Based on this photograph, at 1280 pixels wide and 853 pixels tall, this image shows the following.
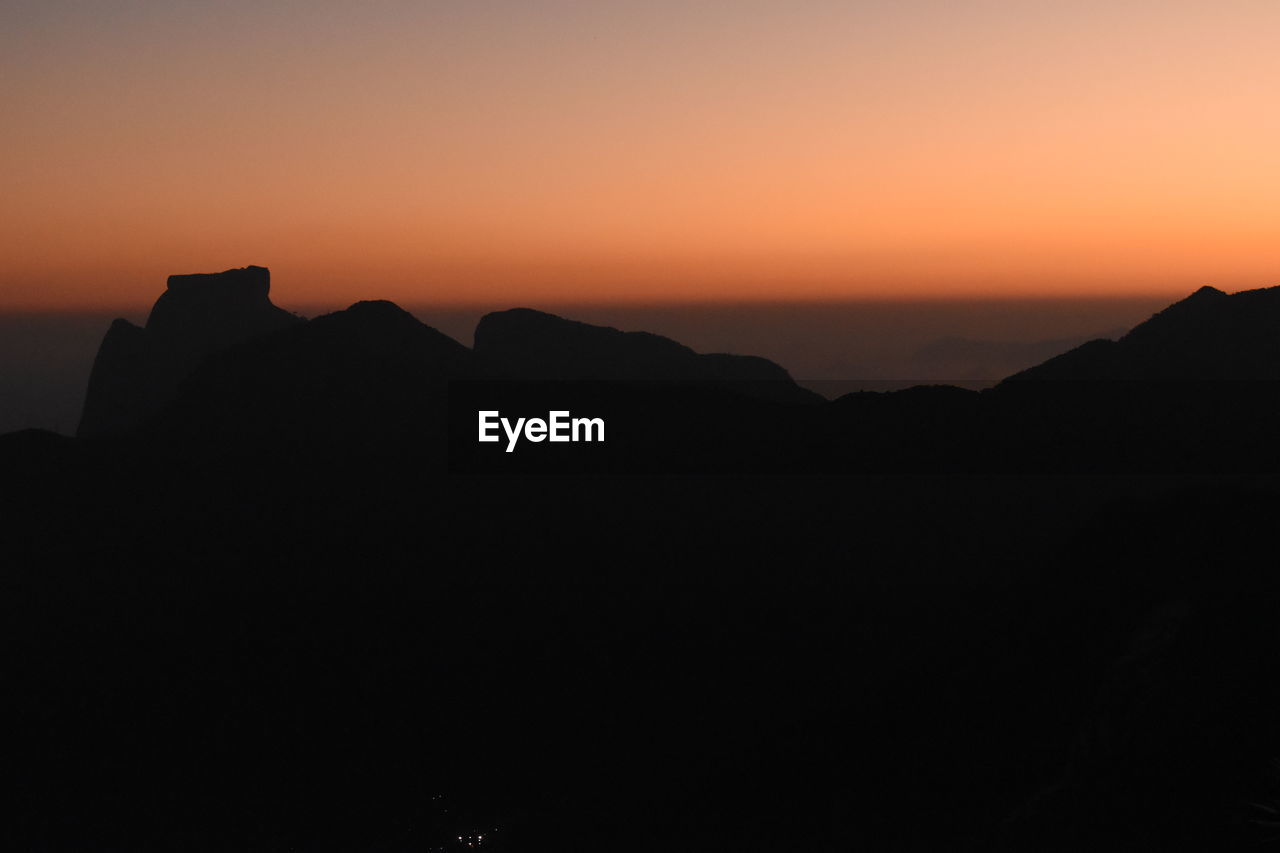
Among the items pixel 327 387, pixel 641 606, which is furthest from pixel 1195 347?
pixel 327 387

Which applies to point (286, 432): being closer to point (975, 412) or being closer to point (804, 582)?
point (804, 582)

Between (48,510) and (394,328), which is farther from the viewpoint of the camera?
(394,328)

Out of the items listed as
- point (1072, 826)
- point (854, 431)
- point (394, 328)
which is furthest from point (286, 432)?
point (1072, 826)

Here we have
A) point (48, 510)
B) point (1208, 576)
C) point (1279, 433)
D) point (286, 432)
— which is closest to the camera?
point (1208, 576)

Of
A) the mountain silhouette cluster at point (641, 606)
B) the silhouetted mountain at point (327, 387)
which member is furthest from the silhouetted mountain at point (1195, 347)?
the silhouetted mountain at point (327, 387)

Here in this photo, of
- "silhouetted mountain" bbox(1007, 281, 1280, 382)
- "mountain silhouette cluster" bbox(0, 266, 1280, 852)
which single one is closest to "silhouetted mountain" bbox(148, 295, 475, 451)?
"mountain silhouette cluster" bbox(0, 266, 1280, 852)

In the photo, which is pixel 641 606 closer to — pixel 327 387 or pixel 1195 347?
pixel 327 387

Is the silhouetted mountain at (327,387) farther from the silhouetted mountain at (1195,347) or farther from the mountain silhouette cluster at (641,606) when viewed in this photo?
the silhouetted mountain at (1195,347)

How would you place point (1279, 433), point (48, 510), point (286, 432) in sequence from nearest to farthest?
point (1279, 433)
point (48, 510)
point (286, 432)
